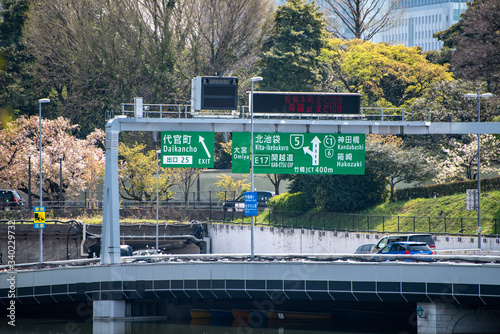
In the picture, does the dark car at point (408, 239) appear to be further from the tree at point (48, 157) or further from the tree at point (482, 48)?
the tree at point (48, 157)

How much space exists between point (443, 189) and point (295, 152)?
24.8 metres

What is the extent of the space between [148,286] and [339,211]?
31412mm

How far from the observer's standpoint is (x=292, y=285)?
3438 centimetres

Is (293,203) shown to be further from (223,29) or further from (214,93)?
(214,93)

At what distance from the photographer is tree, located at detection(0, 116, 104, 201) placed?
234 feet

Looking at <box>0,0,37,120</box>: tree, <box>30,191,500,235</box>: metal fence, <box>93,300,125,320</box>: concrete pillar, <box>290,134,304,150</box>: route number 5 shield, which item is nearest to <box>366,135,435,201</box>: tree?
<box>30,191,500,235</box>: metal fence

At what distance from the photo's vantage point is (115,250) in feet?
117

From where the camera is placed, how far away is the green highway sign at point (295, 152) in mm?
37812

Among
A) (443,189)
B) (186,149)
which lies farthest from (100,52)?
(186,149)

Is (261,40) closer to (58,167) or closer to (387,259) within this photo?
(58,167)

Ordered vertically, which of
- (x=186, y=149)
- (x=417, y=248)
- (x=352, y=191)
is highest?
(x=186, y=149)

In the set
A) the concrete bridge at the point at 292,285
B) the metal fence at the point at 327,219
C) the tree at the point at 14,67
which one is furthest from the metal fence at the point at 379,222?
the tree at the point at 14,67

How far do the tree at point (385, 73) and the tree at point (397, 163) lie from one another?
44.4ft

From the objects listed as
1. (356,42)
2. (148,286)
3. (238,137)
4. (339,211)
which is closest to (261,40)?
(356,42)
